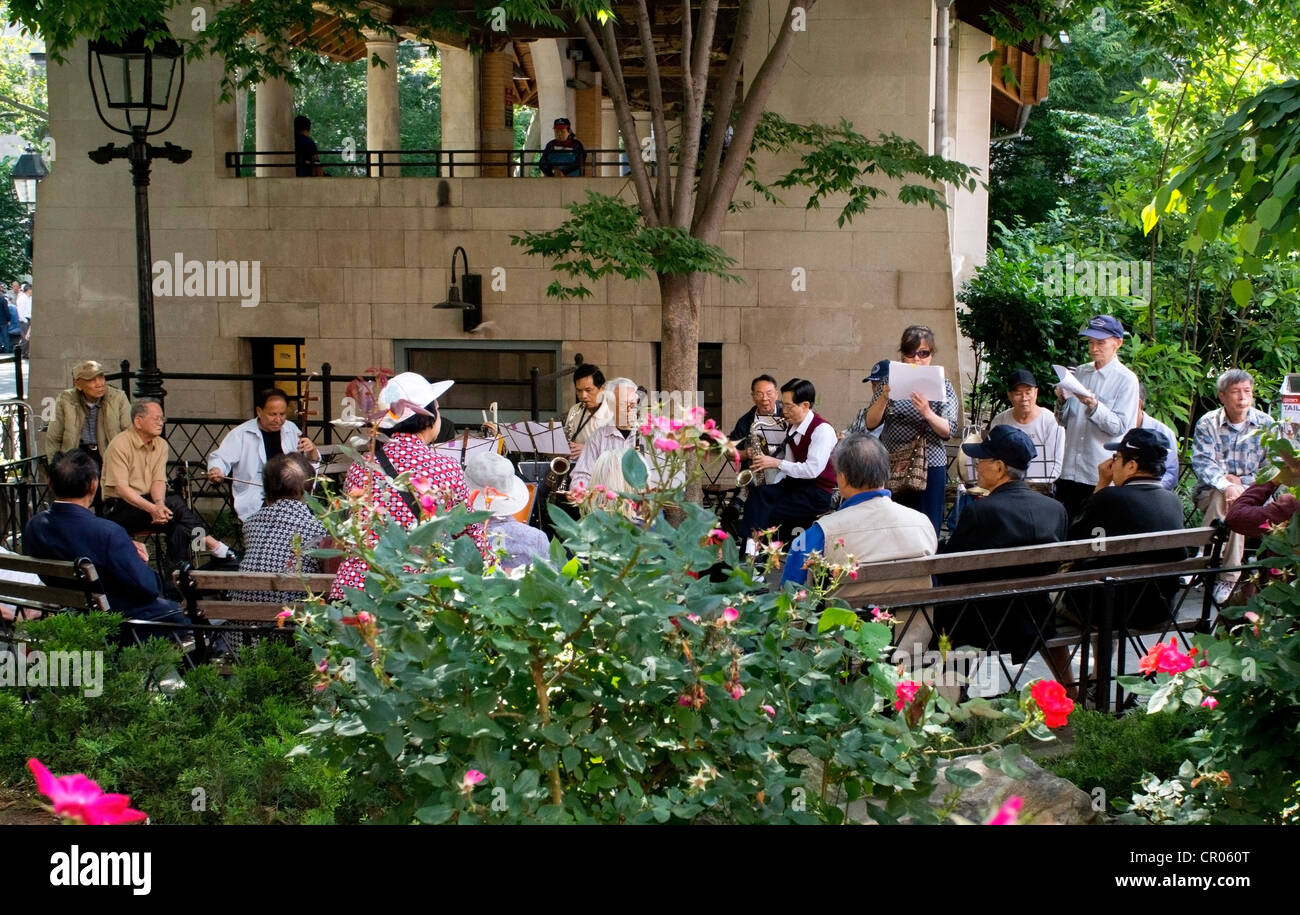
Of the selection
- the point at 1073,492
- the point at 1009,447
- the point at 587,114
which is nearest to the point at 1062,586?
the point at 1009,447

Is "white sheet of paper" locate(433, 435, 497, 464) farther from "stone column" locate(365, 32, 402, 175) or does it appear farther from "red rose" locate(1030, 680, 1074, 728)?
"stone column" locate(365, 32, 402, 175)

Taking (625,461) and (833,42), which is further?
(833,42)

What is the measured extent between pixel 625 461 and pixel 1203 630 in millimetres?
5000

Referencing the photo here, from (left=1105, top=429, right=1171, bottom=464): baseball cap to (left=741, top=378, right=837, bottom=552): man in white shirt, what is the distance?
7.82 ft

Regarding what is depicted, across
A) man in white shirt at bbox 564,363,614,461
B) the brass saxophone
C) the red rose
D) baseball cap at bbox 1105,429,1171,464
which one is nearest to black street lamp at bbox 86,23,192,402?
man in white shirt at bbox 564,363,614,461

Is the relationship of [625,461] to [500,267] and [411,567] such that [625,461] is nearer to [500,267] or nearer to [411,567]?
[411,567]

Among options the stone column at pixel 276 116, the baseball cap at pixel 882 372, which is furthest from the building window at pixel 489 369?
the baseball cap at pixel 882 372

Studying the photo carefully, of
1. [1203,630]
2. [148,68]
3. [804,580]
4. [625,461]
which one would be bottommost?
[1203,630]

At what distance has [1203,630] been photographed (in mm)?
7062

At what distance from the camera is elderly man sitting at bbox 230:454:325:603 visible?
707 centimetres

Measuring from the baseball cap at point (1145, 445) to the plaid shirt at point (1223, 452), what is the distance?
2635 mm

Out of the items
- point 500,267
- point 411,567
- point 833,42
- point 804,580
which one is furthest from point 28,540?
point 833,42

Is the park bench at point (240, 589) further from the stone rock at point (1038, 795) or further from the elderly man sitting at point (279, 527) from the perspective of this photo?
the stone rock at point (1038, 795)

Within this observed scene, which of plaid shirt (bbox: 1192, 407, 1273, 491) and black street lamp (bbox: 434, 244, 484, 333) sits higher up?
black street lamp (bbox: 434, 244, 484, 333)
